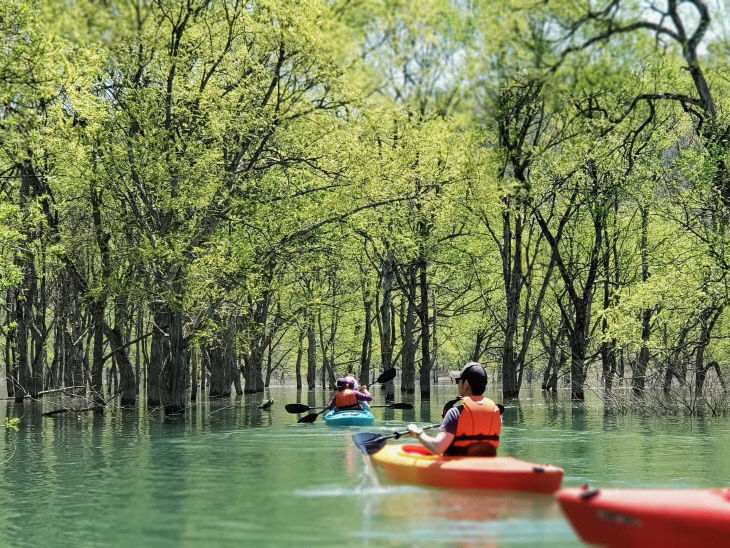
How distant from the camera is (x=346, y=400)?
72.3 feet

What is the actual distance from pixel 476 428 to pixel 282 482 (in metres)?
3.14

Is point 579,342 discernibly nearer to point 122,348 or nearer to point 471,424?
point 122,348

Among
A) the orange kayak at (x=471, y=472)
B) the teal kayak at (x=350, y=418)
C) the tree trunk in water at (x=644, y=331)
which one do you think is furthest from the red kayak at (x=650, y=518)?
the tree trunk in water at (x=644, y=331)

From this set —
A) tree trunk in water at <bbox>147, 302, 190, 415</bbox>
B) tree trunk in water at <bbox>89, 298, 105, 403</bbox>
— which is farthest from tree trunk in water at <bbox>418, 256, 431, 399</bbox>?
tree trunk in water at <bbox>89, 298, 105, 403</bbox>

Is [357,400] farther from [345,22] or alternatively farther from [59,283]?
[59,283]

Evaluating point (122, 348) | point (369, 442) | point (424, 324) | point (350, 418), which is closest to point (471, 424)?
point (369, 442)

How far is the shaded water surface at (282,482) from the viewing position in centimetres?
865

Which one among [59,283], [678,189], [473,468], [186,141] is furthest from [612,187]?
[59,283]

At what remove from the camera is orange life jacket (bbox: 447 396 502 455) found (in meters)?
10.8

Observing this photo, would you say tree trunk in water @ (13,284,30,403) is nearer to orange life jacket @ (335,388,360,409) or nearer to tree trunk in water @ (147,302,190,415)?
tree trunk in water @ (147,302,190,415)

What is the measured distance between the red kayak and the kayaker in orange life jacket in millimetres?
3870

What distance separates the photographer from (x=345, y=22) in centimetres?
2089

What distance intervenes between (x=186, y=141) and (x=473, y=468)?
1431 cm

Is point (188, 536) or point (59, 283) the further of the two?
point (59, 283)
